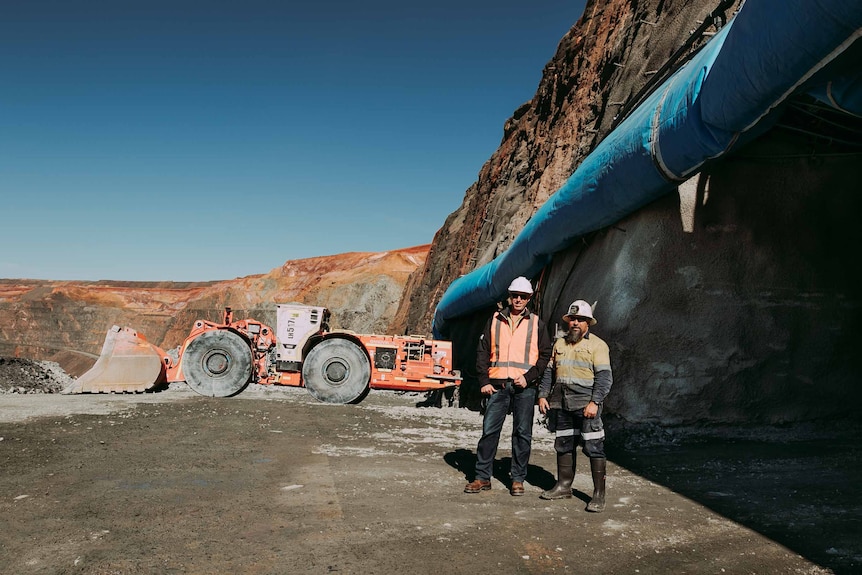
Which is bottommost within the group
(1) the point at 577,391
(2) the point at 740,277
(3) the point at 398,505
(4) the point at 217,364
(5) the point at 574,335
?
(3) the point at 398,505

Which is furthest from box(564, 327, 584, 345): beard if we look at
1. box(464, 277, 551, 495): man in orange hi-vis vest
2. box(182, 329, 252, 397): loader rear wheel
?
box(182, 329, 252, 397): loader rear wheel

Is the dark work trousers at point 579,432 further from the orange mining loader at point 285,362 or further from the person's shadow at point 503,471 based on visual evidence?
the orange mining loader at point 285,362

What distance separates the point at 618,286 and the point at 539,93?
14152 millimetres

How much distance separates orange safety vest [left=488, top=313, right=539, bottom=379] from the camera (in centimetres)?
543

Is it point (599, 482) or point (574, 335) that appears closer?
point (599, 482)

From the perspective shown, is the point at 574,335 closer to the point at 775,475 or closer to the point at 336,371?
the point at 775,475

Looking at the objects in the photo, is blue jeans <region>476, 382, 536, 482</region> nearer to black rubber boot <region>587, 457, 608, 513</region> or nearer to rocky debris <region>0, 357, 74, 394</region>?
black rubber boot <region>587, 457, 608, 513</region>

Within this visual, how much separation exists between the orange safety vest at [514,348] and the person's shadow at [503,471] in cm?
106

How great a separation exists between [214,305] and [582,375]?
57724mm

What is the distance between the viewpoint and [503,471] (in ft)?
20.5

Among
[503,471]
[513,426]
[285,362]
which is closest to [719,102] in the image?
[513,426]

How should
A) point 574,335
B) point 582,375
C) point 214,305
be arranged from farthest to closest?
point 214,305
point 574,335
point 582,375

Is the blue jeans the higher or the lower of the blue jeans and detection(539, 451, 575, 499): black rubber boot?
the higher

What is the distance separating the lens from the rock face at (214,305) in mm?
48281
